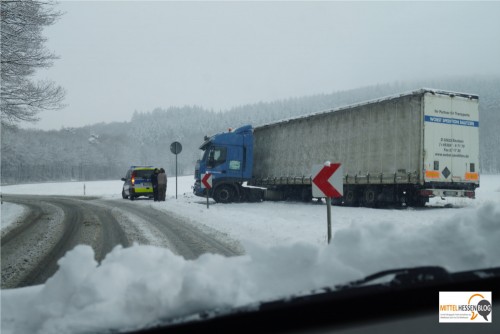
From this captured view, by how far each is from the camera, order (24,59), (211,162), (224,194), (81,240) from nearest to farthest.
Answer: (81,240) < (24,59) < (224,194) < (211,162)

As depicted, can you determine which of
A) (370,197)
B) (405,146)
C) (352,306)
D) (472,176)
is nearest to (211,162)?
(370,197)

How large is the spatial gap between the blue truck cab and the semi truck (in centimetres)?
5

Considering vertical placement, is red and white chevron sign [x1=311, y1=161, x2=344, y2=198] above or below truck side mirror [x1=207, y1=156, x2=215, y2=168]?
below

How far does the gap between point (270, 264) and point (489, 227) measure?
1.81 metres

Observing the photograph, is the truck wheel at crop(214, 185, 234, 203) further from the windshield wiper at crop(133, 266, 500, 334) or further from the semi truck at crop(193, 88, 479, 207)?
the windshield wiper at crop(133, 266, 500, 334)

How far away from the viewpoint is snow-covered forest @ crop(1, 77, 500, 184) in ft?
61.5

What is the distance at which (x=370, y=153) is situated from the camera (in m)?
17.3

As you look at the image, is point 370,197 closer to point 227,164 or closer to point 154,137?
point 227,164

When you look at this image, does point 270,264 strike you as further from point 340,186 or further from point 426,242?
point 340,186

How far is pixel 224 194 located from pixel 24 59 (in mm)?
10953

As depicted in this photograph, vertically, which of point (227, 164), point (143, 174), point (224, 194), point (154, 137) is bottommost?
point (224, 194)

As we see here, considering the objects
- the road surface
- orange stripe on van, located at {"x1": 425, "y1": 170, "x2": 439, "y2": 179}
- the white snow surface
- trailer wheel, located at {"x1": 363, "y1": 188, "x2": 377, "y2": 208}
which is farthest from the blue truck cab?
the white snow surface

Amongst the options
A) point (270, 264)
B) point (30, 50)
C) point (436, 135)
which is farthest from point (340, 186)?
point (30, 50)

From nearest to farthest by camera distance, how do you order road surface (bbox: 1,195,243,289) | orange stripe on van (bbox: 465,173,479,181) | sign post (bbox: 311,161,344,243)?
road surface (bbox: 1,195,243,289) < sign post (bbox: 311,161,344,243) < orange stripe on van (bbox: 465,173,479,181)
